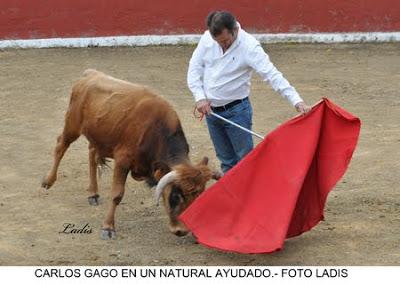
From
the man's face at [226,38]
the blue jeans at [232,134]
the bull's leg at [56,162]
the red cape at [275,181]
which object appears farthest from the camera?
the bull's leg at [56,162]

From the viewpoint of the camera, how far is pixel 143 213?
20.9 ft

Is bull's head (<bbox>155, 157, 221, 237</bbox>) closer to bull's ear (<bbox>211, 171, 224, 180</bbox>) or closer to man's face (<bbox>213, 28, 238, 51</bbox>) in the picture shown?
bull's ear (<bbox>211, 171, 224, 180</bbox>)

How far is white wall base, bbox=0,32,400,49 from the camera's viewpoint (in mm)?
13492

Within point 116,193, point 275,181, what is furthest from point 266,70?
point 116,193

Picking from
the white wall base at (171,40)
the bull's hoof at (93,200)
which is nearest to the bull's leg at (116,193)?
the bull's hoof at (93,200)

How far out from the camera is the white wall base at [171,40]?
13.5 meters

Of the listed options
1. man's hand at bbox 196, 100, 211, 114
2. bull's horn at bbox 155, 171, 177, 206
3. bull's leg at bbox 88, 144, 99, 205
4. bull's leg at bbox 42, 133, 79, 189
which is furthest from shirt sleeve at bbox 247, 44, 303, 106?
bull's leg at bbox 42, 133, 79, 189

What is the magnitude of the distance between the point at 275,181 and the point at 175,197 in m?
0.63

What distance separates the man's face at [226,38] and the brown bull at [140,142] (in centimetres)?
63

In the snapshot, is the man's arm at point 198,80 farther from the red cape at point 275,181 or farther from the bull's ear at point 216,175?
the red cape at point 275,181

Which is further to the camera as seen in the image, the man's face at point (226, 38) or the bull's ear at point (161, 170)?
the bull's ear at point (161, 170)

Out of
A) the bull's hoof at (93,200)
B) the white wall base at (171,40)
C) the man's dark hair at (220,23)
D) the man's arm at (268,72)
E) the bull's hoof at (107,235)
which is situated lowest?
the white wall base at (171,40)

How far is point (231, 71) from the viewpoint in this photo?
5.64 metres

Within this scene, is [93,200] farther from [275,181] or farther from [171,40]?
[171,40]
